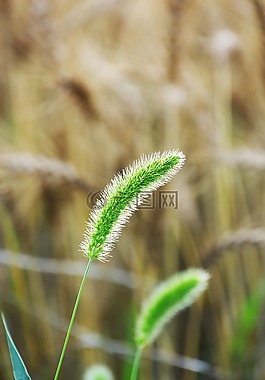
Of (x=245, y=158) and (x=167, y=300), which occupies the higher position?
(x=245, y=158)

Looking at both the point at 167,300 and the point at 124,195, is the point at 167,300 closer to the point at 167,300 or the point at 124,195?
the point at 167,300

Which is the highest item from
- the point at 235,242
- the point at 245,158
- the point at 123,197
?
the point at 245,158

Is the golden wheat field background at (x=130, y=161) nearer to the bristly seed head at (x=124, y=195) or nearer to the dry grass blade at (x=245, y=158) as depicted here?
the dry grass blade at (x=245, y=158)

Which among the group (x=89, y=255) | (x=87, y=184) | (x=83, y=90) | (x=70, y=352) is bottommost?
(x=89, y=255)

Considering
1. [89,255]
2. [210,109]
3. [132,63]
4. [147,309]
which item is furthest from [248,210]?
[89,255]

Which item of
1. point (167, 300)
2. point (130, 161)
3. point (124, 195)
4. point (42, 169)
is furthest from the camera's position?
point (130, 161)

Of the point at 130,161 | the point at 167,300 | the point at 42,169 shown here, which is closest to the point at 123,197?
the point at 167,300

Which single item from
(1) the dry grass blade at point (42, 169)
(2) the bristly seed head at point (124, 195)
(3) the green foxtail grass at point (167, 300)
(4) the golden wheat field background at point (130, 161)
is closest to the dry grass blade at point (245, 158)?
(4) the golden wheat field background at point (130, 161)

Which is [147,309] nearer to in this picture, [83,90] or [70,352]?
[83,90]

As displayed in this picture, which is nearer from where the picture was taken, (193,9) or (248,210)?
(193,9)
